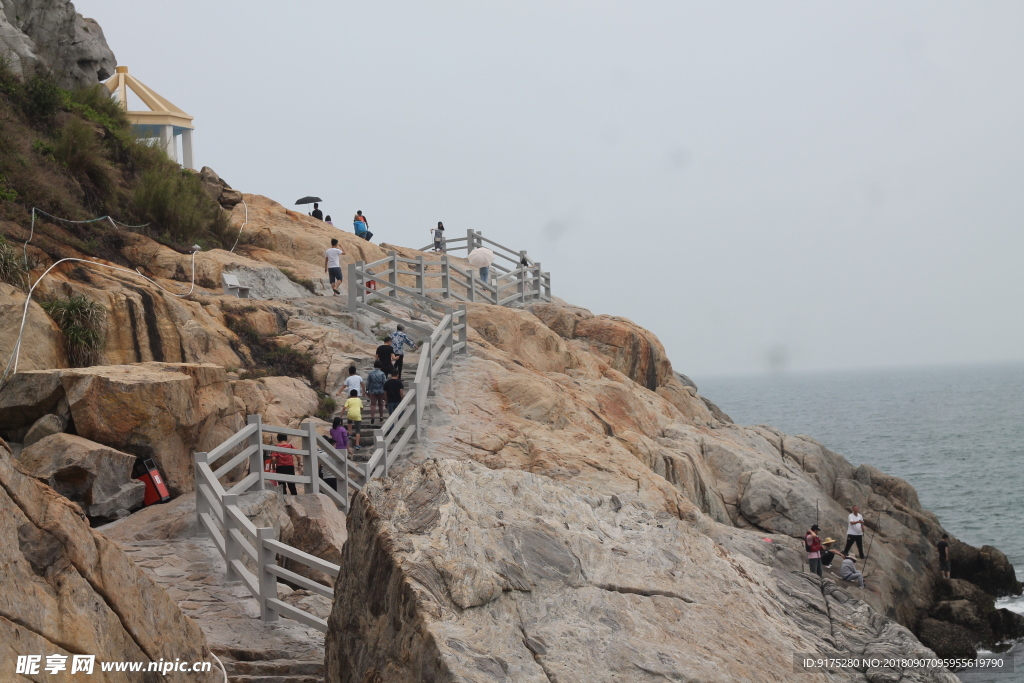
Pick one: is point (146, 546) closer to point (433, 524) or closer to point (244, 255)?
point (433, 524)

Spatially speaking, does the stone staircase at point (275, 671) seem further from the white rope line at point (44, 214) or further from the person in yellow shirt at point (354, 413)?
the white rope line at point (44, 214)

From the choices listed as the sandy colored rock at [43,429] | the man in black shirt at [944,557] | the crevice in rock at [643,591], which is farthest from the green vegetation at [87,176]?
the man in black shirt at [944,557]

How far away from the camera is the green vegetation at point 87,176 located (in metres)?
20.1

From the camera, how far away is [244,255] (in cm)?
2708

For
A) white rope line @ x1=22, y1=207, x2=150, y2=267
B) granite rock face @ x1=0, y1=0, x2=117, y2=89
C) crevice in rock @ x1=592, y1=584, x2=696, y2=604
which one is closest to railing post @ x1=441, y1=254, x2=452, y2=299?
white rope line @ x1=22, y1=207, x2=150, y2=267

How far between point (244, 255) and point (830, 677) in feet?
78.2

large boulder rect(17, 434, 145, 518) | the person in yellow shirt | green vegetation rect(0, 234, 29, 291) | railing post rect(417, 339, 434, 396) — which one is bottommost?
large boulder rect(17, 434, 145, 518)

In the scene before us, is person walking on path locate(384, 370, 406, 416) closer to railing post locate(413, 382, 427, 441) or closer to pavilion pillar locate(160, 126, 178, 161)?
railing post locate(413, 382, 427, 441)

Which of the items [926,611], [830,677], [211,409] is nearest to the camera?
→ [830,677]

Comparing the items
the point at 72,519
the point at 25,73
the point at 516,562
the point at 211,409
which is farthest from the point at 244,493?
the point at 25,73

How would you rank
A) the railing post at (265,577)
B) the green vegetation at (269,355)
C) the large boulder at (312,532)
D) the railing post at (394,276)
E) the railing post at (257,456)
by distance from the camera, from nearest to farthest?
1. the railing post at (265,577)
2. the large boulder at (312,532)
3. the railing post at (257,456)
4. the green vegetation at (269,355)
5. the railing post at (394,276)

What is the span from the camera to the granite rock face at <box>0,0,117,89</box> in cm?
2839

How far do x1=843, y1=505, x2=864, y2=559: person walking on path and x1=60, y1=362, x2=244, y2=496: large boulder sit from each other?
16.1 meters

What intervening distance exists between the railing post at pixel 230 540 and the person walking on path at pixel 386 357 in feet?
25.3
